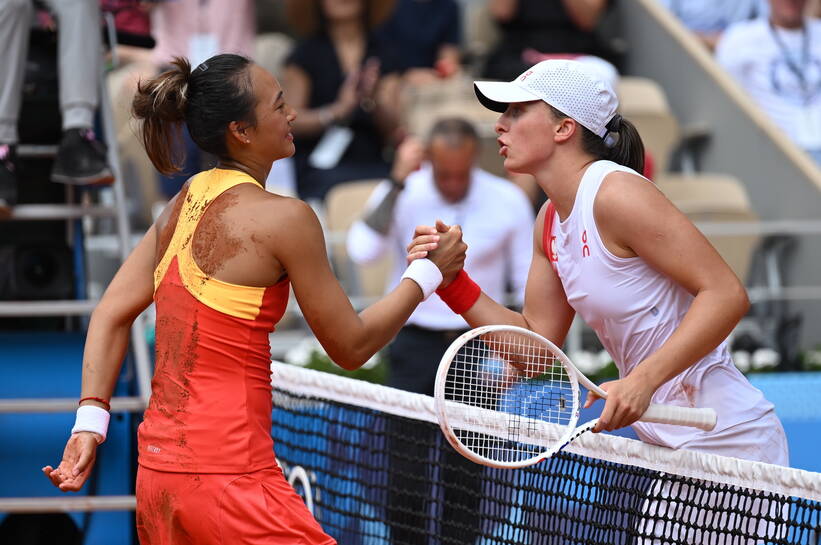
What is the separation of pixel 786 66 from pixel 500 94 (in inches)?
234

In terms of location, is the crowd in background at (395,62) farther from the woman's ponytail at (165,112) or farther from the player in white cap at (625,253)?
the woman's ponytail at (165,112)

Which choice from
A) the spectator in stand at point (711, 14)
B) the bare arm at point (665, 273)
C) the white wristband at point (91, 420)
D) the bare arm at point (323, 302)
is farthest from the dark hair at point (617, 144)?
the spectator in stand at point (711, 14)

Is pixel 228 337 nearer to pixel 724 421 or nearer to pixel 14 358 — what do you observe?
pixel 724 421

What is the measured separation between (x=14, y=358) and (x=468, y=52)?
508 cm

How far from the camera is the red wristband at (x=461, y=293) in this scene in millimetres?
3551

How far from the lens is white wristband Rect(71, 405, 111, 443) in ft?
9.95

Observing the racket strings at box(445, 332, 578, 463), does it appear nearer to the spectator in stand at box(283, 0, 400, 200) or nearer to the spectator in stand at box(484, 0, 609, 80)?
the spectator in stand at box(283, 0, 400, 200)

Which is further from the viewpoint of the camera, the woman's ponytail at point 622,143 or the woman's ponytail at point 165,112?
the woman's ponytail at point 622,143

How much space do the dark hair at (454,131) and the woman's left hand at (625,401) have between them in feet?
10.5

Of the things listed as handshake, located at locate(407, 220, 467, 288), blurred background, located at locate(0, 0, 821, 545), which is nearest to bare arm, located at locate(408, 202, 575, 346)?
handshake, located at locate(407, 220, 467, 288)

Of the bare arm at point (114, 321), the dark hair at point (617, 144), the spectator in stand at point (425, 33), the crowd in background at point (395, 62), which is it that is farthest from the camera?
the spectator in stand at point (425, 33)

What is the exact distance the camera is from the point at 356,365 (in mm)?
3033

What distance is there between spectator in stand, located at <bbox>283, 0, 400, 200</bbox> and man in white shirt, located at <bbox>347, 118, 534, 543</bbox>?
189 cm

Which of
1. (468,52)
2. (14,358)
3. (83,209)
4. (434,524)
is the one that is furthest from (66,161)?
(468,52)
